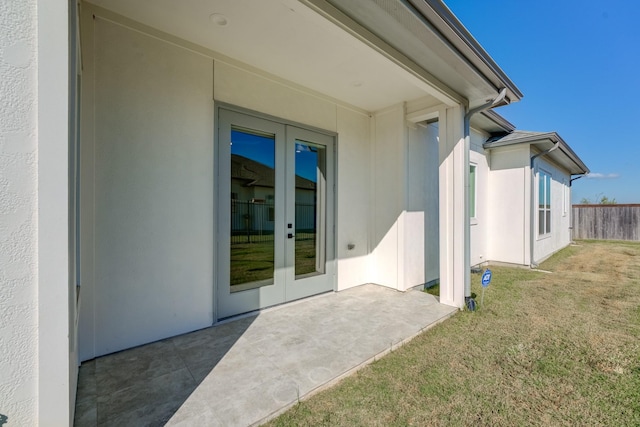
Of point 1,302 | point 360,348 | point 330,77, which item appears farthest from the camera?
point 330,77

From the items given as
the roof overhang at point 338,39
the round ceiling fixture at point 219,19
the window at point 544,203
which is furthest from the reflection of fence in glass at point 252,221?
the window at point 544,203

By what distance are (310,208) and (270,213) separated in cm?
79

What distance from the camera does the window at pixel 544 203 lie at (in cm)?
777

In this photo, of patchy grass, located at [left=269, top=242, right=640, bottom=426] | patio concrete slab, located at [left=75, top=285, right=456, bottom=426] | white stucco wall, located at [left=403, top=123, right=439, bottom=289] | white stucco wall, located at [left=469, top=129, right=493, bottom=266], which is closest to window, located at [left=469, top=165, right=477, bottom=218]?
white stucco wall, located at [left=469, top=129, right=493, bottom=266]

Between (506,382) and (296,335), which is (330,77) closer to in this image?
(296,335)

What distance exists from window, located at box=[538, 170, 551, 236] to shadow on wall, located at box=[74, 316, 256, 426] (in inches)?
347

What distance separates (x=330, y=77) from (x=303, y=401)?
12.6ft

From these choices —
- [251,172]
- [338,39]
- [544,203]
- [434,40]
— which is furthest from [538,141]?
[251,172]

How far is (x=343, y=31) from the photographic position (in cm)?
246

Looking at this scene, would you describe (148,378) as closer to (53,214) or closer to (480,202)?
(53,214)

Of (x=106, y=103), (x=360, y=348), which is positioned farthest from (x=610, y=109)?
(x=106, y=103)

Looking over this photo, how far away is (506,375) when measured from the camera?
2451 mm

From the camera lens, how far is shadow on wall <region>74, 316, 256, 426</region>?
1931 millimetres

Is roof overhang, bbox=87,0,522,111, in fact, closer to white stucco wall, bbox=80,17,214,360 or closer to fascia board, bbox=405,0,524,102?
fascia board, bbox=405,0,524,102
